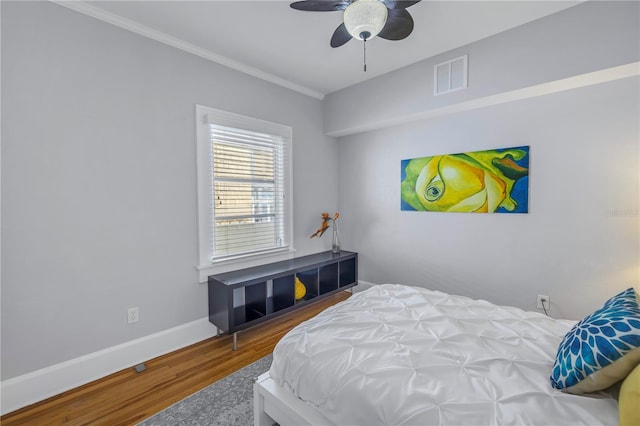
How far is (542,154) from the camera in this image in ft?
8.20

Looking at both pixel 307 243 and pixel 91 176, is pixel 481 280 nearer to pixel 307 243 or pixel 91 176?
pixel 307 243

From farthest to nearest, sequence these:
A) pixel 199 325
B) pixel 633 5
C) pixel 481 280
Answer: pixel 481 280 < pixel 199 325 < pixel 633 5

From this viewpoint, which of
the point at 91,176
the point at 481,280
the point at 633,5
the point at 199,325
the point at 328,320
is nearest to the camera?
the point at 328,320

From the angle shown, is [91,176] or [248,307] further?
[248,307]

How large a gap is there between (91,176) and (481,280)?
11.6 ft

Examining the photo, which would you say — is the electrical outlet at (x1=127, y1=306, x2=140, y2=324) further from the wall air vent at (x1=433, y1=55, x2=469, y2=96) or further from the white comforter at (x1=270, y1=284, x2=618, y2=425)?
the wall air vent at (x1=433, y1=55, x2=469, y2=96)

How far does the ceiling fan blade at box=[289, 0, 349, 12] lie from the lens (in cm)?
176

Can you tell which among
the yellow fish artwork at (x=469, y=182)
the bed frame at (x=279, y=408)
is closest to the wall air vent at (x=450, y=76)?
the yellow fish artwork at (x=469, y=182)

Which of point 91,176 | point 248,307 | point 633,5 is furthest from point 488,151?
point 91,176

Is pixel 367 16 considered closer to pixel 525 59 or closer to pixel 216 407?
pixel 525 59

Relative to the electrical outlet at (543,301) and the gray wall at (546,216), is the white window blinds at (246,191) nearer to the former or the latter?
the gray wall at (546,216)

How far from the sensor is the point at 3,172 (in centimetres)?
180

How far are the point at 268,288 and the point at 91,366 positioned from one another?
1446 mm

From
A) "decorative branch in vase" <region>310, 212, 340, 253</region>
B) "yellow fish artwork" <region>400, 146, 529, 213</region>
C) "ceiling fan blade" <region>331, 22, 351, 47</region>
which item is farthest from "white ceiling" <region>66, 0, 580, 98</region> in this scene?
"decorative branch in vase" <region>310, 212, 340, 253</region>
